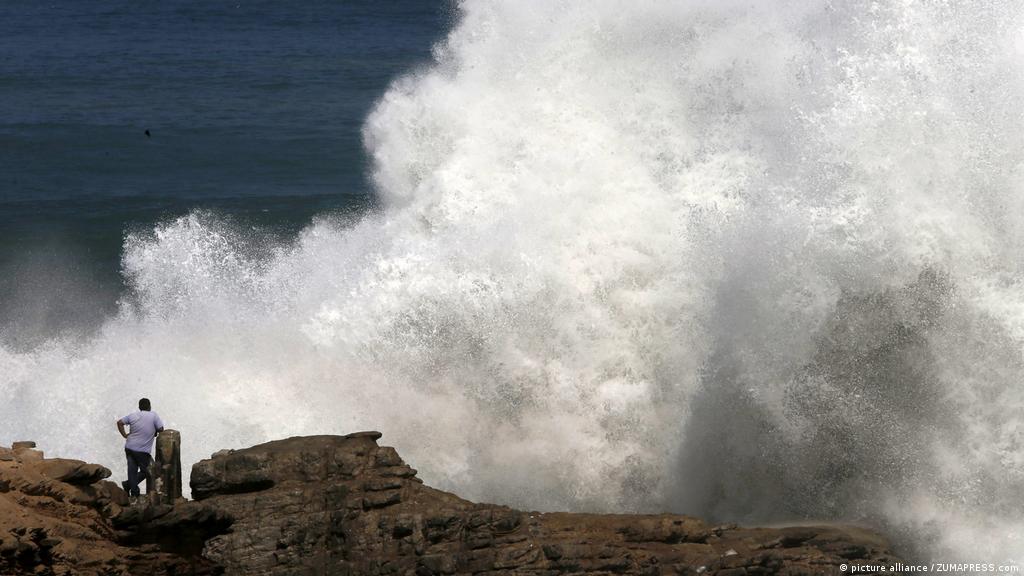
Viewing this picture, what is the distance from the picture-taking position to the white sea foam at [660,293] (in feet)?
48.4

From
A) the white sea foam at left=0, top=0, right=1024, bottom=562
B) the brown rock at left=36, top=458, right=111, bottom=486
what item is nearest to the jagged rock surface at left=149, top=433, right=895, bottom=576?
the brown rock at left=36, top=458, right=111, bottom=486

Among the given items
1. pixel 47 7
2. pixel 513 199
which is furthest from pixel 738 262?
pixel 47 7

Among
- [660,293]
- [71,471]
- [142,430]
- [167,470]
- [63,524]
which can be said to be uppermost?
→ [660,293]

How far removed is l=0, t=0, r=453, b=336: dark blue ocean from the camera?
2836cm

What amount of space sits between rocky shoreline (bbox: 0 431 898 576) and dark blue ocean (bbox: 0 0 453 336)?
38.4 ft

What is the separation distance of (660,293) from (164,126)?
22.7m

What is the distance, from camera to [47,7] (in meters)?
61.0

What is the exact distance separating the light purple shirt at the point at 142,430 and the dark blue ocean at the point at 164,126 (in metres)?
10.2

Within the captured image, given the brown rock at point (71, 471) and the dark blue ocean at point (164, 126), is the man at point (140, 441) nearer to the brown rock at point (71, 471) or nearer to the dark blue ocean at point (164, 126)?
the brown rock at point (71, 471)

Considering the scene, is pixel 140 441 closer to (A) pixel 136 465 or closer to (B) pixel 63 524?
(A) pixel 136 465

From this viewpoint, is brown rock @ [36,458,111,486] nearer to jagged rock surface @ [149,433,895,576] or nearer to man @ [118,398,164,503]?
jagged rock surface @ [149,433,895,576]

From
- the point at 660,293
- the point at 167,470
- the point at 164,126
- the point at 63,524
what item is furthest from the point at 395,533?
the point at 164,126

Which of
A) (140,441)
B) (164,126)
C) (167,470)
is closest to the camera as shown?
(167,470)

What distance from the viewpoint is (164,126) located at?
3716cm
